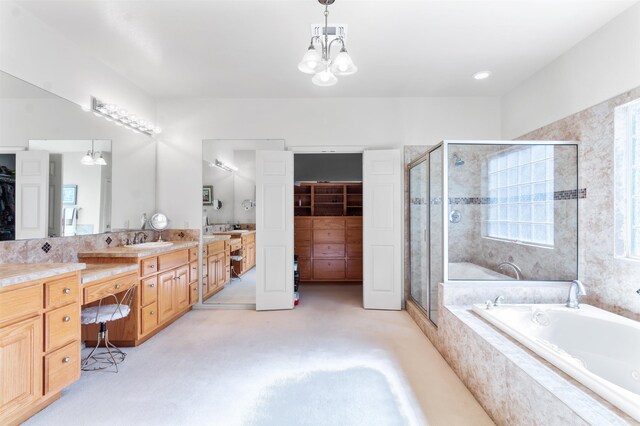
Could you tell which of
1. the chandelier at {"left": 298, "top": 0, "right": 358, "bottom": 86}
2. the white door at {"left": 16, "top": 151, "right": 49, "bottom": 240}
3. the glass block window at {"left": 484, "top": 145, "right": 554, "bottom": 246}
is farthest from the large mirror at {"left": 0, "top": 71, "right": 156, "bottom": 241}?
the glass block window at {"left": 484, "top": 145, "right": 554, "bottom": 246}

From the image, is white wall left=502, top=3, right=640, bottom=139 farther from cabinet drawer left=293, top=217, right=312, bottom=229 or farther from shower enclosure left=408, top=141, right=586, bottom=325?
cabinet drawer left=293, top=217, right=312, bottom=229

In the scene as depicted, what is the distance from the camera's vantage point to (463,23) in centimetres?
234

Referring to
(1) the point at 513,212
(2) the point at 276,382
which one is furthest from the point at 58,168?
(1) the point at 513,212

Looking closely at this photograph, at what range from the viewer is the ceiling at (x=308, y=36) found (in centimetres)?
216

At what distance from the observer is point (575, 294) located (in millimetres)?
2326

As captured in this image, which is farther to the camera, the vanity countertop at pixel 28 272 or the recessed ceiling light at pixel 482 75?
the recessed ceiling light at pixel 482 75

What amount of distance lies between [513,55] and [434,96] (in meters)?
1.09

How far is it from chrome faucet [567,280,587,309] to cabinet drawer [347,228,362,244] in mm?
3103

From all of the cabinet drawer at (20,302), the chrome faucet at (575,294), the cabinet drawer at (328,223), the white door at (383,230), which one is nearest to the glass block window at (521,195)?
the chrome faucet at (575,294)

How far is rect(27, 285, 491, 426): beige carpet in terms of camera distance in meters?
1.77

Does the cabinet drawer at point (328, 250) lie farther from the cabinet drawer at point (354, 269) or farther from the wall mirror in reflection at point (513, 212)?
the wall mirror in reflection at point (513, 212)

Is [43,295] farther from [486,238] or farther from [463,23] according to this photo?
[486,238]

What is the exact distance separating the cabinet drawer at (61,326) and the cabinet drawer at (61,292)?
0.04 metres

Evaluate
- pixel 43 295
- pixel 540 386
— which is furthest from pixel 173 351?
pixel 540 386
